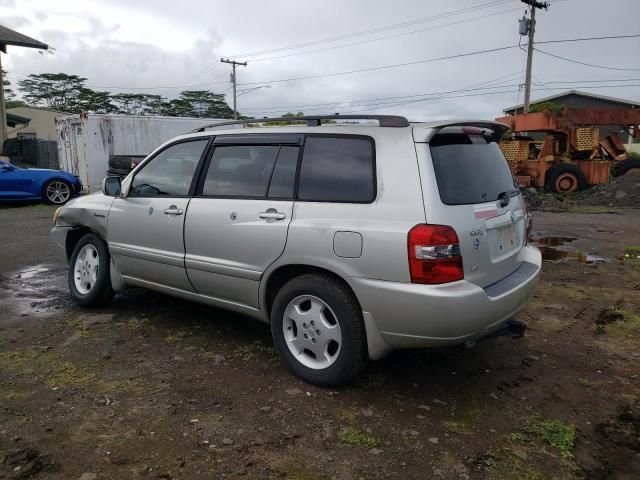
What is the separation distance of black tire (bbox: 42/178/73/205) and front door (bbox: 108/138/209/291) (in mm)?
10602

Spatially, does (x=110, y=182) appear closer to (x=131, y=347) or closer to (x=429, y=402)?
(x=131, y=347)

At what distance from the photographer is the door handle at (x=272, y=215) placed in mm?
3459

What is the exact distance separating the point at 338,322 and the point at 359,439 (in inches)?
27.4

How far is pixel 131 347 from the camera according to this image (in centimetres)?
411

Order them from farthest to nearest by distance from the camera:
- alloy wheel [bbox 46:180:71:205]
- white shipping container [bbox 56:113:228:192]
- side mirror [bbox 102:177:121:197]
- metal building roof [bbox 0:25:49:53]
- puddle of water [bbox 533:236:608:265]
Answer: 1. metal building roof [bbox 0:25:49:53]
2. white shipping container [bbox 56:113:228:192]
3. alloy wheel [bbox 46:180:71:205]
4. puddle of water [bbox 533:236:608:265]
5. side mirror [bbox 102:177:121:197]

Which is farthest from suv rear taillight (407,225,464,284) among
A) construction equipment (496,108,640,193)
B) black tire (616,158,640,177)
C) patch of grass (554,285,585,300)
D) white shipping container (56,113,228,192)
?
black tire (616,158,640,177)

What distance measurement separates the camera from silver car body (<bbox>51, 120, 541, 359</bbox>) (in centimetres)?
296

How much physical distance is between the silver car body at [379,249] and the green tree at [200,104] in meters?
64.9

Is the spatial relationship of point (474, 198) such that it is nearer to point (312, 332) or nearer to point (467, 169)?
point (467, 169)

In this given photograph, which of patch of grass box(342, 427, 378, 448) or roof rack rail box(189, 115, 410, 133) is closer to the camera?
patch of grass box(342, 427, 378, 448)

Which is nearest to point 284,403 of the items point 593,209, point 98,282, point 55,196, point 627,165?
point 98,282

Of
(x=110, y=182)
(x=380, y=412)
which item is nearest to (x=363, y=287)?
(x=380, y=412)

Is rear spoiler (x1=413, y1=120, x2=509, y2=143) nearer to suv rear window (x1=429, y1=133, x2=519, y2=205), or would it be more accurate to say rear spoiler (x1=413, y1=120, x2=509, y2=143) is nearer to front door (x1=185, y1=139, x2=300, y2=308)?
suv rear window (x1=429, y1=133, x2=519, y2=205)

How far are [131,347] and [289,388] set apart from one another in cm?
146
